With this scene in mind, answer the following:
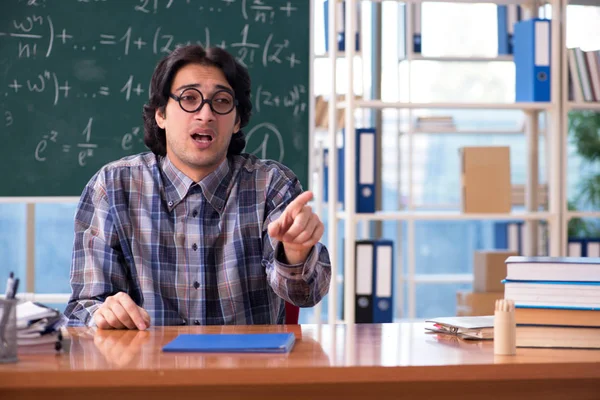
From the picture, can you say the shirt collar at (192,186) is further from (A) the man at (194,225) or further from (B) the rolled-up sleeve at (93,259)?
(B) the rolled-up sleeve at (93,259)

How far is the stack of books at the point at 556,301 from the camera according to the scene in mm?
1354

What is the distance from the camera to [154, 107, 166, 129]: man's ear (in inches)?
83.2

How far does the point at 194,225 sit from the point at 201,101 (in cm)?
33

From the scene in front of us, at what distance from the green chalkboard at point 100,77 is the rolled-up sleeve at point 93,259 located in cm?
152

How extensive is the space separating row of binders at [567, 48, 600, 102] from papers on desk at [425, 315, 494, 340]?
2.15m

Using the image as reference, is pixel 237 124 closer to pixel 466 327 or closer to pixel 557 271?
pixel 466 327

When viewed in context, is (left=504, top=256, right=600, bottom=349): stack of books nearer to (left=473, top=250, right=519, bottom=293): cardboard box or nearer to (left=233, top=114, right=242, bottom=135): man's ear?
(left=233, top=114, right=242, bottom=135): man's ear

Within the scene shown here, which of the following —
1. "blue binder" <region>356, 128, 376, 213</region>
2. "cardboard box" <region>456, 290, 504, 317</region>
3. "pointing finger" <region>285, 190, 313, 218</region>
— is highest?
"blue binder" <region>356, 128, 376, 213</region>

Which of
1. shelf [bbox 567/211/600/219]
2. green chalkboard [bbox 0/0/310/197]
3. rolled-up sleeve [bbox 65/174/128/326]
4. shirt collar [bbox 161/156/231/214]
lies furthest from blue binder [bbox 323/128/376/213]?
rolled-up sleeve [bbox 65/174/128/326]

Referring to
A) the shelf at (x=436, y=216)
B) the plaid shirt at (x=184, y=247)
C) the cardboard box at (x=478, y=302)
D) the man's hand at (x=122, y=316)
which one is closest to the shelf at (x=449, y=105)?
the shelf at (x=436, y=216)

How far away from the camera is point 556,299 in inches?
53.9

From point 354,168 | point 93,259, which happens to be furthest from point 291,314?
point 354,168

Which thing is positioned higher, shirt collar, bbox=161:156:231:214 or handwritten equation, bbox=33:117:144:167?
handwritten equation, bbox=33:117:144:167

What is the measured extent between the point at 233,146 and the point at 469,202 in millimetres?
1575
